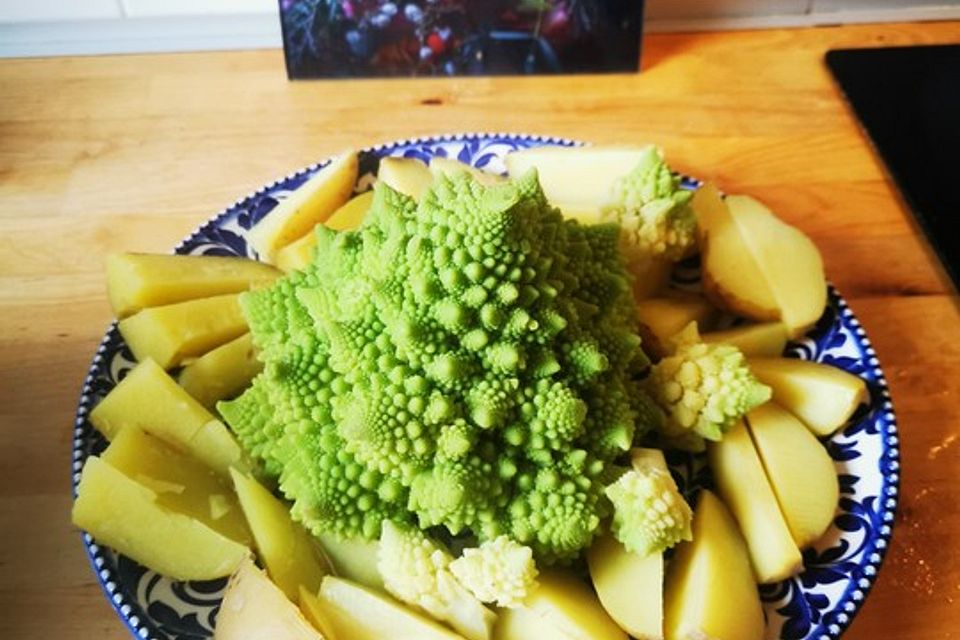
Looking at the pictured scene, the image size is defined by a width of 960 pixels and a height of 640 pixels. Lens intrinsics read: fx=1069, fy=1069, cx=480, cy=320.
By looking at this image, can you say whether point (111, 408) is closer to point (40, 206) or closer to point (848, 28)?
point (40, 206)

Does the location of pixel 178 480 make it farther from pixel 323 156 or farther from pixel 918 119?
pixel 918 119

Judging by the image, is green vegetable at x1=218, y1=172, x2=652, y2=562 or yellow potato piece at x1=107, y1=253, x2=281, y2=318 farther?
yellow potato piece at x1=107, y1=253, x2=281, y2=318

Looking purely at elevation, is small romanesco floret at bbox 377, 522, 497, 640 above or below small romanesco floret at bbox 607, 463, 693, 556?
below

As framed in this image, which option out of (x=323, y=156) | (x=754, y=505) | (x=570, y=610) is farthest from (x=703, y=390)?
(x=323, y=156)

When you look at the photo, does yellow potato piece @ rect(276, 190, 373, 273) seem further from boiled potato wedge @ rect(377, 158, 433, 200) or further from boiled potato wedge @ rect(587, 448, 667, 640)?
boiled potato wedge @ rect(587, 448, 667, 640)

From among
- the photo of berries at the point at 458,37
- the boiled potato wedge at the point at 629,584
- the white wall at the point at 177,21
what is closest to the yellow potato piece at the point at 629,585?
the boiled potato wedge at the point at 629,584

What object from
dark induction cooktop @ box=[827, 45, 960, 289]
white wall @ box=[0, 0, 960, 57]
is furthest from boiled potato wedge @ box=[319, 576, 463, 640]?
white wall @ box=[0, 0, 960, 57]

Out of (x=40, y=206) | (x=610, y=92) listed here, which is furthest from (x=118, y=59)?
(x=610, y=92)
